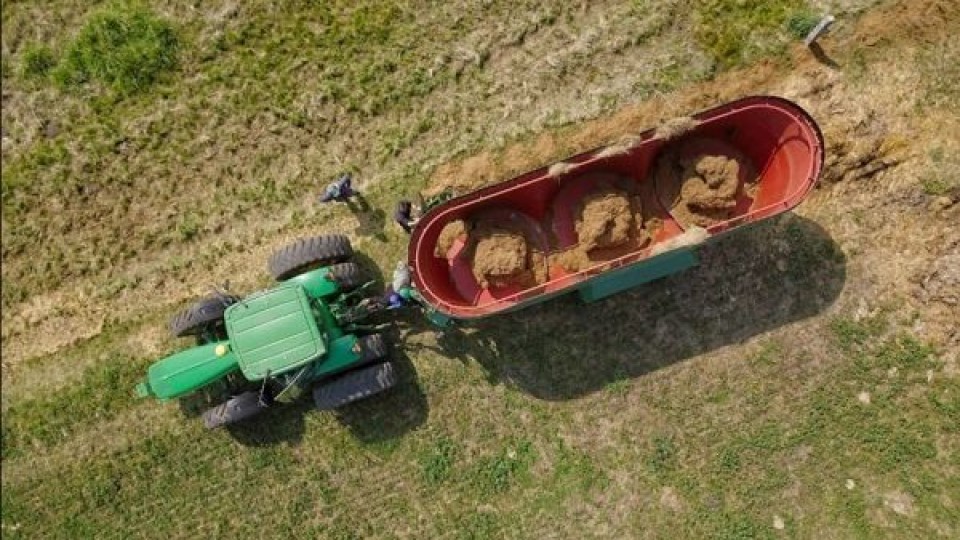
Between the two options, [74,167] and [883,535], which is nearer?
[883,535]

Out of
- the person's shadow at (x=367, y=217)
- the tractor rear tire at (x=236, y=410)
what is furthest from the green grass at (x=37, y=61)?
the tractor rear tire at (x=236, y=410)

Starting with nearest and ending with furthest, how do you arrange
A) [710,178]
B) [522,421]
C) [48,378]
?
1. [710,178]
2. [522,421]
3. [48,378]

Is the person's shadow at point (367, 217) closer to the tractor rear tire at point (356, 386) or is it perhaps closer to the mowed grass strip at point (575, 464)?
the tractor rear tire at point (356, 386)

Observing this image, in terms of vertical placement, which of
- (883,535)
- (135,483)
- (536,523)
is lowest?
(883,535)

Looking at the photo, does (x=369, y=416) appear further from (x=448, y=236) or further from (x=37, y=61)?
(x=37, y=61)

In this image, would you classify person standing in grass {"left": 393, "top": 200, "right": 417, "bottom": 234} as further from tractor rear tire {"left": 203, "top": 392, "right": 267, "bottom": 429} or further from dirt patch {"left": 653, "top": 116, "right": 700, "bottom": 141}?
dirt patch {"left": 653, "top": 116, "right": 700, "bottom": 141}

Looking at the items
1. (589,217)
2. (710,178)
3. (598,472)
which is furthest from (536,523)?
(710,178)

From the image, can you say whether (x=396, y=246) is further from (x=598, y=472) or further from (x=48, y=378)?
(x=48, y=378)
